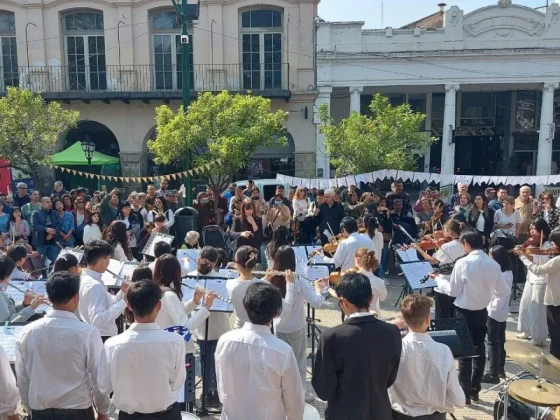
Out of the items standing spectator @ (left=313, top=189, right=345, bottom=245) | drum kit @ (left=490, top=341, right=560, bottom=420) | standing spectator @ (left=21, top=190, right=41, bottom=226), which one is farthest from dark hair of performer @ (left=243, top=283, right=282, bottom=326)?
standing spectator @ (left=21, top=190, right=41, bottom=226)

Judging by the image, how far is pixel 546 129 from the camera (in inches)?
877

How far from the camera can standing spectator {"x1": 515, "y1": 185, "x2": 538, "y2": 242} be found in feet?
35.1

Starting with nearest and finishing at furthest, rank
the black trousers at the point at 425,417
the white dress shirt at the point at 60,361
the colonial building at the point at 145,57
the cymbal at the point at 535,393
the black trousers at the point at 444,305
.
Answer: the white dress shirt at the point at 60,361 → the black trousers at the point at 425,417 → the cymbal at the point at 535,393 → the black trousers at the point at 444,305 → the colonial building at the point at 145,57

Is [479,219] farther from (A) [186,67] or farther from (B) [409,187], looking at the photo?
(B) [409,187]

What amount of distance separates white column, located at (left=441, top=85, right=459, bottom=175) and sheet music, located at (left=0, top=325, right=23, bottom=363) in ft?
67.9

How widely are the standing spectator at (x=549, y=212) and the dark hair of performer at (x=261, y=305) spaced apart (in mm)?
8521

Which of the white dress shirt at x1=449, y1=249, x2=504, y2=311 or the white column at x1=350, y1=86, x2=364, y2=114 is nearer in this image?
the white dress shirt at x1=449, y1=249, x2=504, y2=311

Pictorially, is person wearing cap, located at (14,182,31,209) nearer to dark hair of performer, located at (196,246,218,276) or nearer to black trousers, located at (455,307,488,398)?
dark hair of performer, located at (196,246,218,276)

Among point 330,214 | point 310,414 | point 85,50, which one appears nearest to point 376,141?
point 330,214

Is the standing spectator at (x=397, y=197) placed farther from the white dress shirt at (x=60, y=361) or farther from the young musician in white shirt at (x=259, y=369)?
the white dress shirt at (x=60, y=361)

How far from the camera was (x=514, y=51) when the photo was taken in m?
21.5

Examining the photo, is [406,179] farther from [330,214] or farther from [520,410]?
[520,410]

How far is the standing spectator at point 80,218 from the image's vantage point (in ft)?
35.1

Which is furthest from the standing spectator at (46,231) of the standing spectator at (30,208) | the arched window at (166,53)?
the arched window at (166,53)
